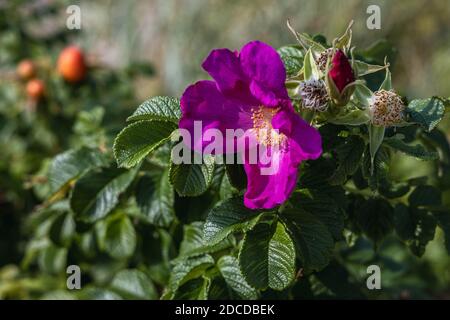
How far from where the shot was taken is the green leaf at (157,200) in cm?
125

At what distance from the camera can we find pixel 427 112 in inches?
39.8

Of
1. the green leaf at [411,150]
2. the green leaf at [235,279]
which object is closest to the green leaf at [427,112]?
the green leaf at [411,150]

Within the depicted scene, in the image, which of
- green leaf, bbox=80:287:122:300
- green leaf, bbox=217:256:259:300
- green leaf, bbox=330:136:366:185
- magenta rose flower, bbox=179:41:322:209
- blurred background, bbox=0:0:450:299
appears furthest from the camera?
blurred background, bbox=0:0:450:299

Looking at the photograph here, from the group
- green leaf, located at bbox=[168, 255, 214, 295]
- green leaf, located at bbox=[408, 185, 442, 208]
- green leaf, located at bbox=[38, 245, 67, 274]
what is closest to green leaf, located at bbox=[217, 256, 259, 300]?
green leaf, located at bbox=[168, 255, 214, 295]

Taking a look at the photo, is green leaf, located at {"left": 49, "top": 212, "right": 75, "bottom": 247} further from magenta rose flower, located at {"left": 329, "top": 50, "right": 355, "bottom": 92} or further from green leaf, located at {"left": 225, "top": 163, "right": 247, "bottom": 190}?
magenta rose flower, located at {"left": 329, "top": 50, "right": 355, "bottom": 92}

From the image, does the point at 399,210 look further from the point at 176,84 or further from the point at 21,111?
the point at 176,84

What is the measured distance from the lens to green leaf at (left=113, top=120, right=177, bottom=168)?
1033mm

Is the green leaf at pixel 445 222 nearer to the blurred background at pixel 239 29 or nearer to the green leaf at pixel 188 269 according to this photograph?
the green leaf at pixel 188 269

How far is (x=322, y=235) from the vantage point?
1042mm

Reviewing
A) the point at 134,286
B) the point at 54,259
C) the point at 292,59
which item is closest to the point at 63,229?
the point at 54,259

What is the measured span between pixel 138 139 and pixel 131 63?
164cm

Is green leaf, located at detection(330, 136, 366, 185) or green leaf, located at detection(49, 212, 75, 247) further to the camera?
green leaf, located at detection(49, 212, 75, 247)
